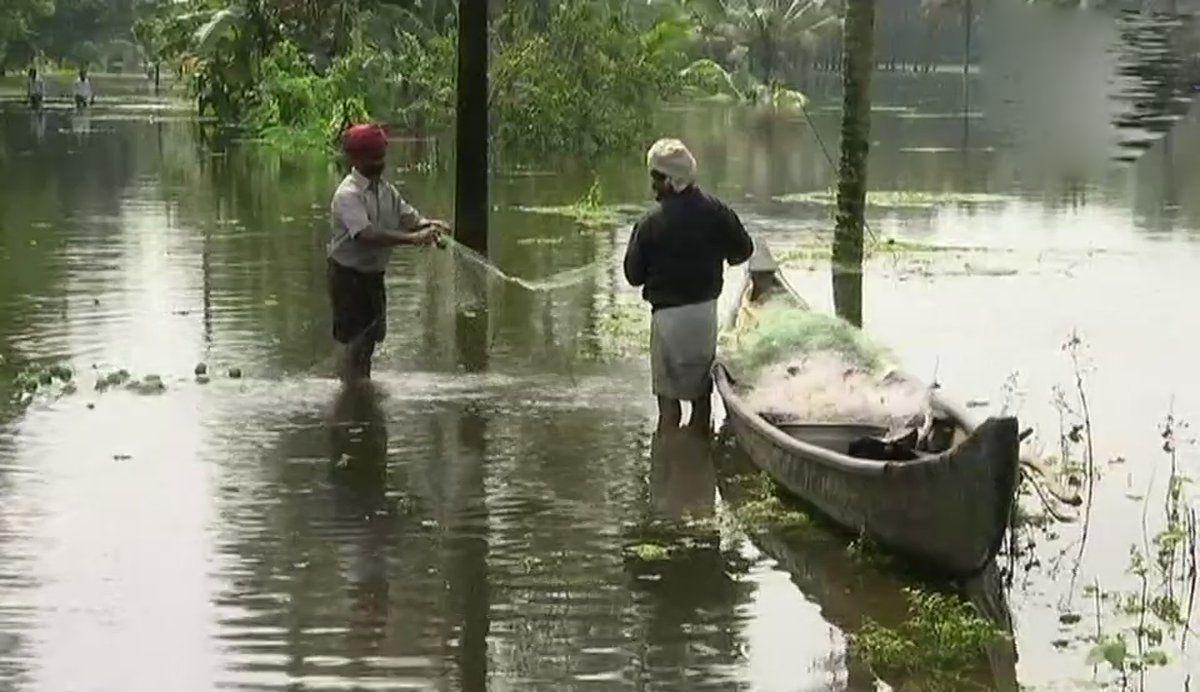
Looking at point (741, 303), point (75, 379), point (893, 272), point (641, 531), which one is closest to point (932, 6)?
point (641, 531)

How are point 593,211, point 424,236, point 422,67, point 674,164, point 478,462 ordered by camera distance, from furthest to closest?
point 422,67 < point 593,211 < point 424,236 < point 674,164 < point 478,462

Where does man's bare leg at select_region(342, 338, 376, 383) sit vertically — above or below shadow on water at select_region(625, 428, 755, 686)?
above

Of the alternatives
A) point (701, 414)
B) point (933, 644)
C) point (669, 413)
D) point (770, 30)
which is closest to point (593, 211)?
point (669, 413)

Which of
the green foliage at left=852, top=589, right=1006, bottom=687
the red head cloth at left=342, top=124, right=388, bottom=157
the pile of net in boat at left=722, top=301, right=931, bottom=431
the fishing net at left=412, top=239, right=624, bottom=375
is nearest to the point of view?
the green foliage at left=852, top=589, right=1006, bottom=687

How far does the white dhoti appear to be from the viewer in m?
9.97

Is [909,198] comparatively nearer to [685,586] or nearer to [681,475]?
[681,475]

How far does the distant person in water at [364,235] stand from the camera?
422 inches

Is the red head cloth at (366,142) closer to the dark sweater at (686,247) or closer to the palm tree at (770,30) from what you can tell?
the dark sweater at (686,247)

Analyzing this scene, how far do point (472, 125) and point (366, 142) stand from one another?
4.65m

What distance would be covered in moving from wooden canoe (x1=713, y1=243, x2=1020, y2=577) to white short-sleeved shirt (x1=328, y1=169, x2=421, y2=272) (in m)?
3.11

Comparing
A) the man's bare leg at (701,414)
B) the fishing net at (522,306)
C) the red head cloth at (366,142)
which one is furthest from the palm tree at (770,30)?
the man's bare leg at (701,414)

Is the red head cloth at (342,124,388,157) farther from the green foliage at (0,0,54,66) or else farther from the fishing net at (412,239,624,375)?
the green foliage at (0,0,54,66)

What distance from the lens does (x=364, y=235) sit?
10.7 meters

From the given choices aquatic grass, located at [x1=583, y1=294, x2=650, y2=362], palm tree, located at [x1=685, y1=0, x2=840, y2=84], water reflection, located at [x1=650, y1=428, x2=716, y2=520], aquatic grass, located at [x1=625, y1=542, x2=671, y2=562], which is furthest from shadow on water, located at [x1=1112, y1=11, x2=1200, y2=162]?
palm tree, located at [x1=685, y1=0, x2=840, y2=84]
